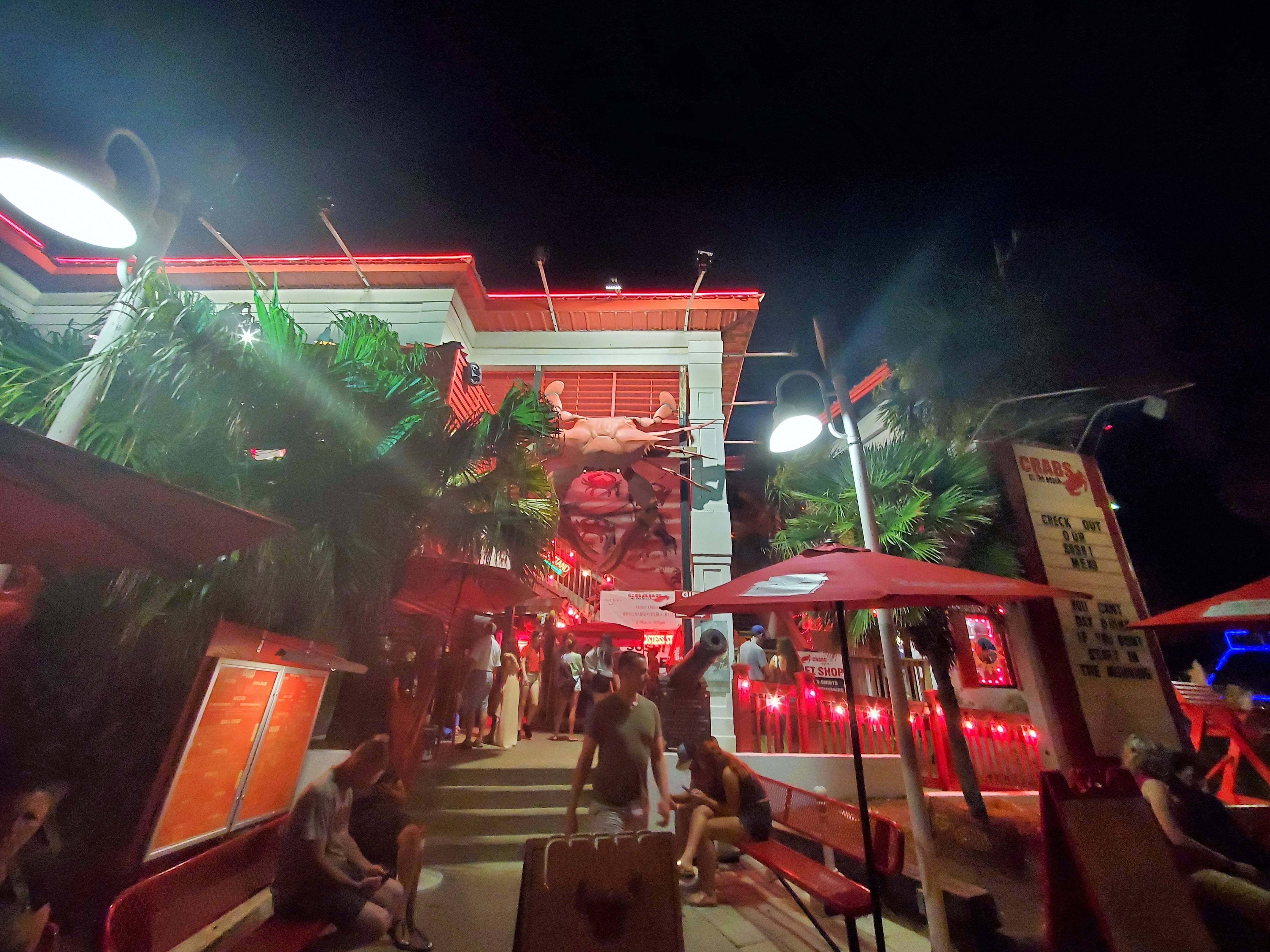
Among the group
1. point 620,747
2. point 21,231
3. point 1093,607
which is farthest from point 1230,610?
point 21,231

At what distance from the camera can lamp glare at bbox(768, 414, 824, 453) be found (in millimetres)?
4934

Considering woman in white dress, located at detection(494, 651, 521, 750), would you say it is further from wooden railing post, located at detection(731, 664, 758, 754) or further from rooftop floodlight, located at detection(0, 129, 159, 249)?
rooftop floodlight, located at detection(0, 129, 159, 249)

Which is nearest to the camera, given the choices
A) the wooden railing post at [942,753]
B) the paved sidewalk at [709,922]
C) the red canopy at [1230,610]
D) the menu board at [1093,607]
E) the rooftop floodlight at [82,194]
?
the rooftop floodlight at [82,194]

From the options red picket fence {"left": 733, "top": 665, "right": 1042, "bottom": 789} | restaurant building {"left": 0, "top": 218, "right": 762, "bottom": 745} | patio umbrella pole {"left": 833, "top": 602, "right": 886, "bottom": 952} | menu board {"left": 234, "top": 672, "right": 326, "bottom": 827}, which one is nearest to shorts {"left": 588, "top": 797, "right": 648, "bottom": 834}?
patio umbrella pole {"left": 833, "top": 602, "right": 886, "bottom": 952}

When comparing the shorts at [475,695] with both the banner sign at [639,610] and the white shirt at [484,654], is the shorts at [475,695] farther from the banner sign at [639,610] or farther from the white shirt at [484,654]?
the banner sign at [639,610]

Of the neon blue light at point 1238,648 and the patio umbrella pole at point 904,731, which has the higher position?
the neon blue light at point 1238,648

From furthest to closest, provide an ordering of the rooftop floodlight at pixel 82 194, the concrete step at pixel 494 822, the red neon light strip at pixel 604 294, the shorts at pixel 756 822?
the red neon light strip at pixel 604 294 → the concrete step at pixel 494 822 → the shorts at pixel 756 822 → the rooftop floodlight at pixel 82 194

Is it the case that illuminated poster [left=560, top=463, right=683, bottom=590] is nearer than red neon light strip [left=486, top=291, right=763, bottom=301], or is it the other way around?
illuminated poster [left=560, top=463, right=683, bottom=590]

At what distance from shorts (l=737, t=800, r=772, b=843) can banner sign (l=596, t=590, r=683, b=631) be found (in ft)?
16.4

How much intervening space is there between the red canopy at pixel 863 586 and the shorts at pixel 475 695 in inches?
196

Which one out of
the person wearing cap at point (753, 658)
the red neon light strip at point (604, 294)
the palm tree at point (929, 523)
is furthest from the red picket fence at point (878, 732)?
the red neon light strip at point (604, 294)

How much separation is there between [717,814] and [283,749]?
3.90 metres

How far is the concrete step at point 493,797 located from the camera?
546cm

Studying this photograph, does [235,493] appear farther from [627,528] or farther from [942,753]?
[942,753]
